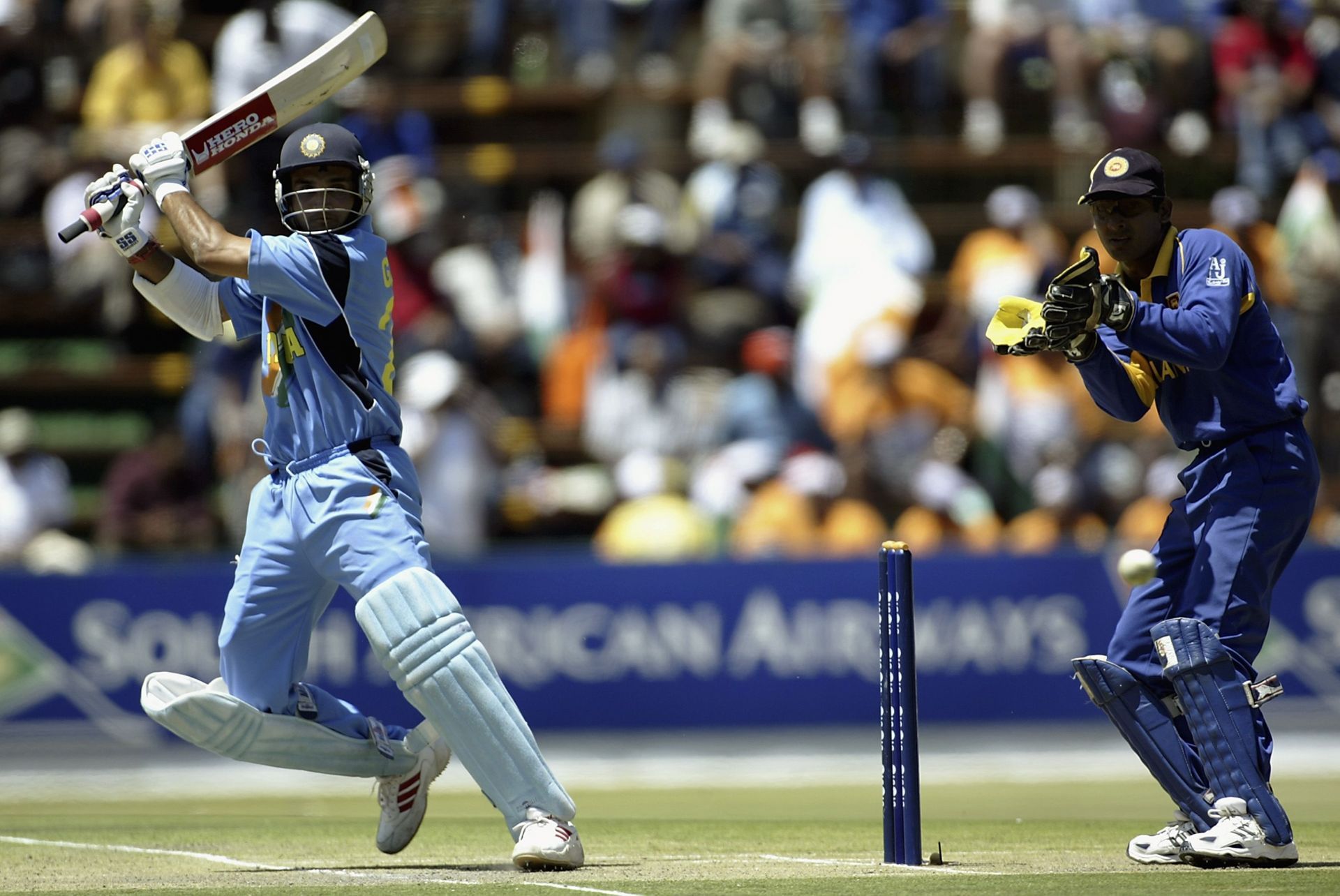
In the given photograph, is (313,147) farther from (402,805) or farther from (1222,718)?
(1222,718)

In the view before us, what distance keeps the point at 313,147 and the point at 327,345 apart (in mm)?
590

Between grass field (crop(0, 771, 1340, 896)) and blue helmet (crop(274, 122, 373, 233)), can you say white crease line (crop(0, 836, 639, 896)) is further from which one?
blue helmet (crop(274, 122, 373, 233))

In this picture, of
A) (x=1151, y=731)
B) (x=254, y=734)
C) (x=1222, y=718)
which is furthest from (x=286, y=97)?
(x=1222, y=718)

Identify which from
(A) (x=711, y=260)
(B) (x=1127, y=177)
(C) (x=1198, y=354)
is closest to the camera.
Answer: (C) (x=1198, y=354)

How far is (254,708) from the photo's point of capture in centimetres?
541

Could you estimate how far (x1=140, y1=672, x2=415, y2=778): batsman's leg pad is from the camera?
5355 mm

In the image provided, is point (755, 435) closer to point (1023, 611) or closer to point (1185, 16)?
point (1023, 611)

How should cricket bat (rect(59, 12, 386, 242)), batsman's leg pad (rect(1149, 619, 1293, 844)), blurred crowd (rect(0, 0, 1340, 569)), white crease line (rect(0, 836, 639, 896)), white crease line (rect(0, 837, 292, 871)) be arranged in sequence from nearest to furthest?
1. white crease line (rect(0, 836, 639, 896))
2. batsman's leg pad (rect(1149, 619, 1293, 844))
3. white crease line (rect(0, 837, 292, 871))
4. cricket bat (rect(59, 12, 386, 242))
5. blurred crowd (rect(0, 0, 1340, 569))

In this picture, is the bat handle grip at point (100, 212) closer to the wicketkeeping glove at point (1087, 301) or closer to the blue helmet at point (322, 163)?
the blue helmet at point (322, 163)

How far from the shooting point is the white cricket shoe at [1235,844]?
16.7 ft

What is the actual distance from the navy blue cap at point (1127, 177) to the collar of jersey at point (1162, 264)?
0.50 feet

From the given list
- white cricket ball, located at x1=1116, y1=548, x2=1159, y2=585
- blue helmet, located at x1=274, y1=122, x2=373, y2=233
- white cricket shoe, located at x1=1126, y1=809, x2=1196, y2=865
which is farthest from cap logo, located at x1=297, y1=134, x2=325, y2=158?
white cricket shoe, located at x1=1126, y1=809, x2=1196, y2=865

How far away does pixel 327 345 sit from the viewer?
211 inches

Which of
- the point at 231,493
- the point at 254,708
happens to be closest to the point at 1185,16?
the point at 231,493
